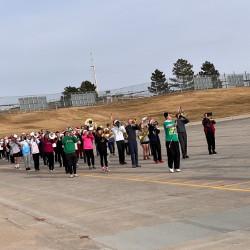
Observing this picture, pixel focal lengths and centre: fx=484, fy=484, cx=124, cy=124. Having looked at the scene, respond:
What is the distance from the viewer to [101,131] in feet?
61.6

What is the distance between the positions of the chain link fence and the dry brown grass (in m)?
2.73

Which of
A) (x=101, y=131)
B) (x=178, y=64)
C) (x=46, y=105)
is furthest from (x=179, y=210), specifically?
(x=178, y=64)

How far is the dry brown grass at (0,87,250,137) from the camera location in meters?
55.0

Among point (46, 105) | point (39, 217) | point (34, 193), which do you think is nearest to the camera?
point (39, 217)

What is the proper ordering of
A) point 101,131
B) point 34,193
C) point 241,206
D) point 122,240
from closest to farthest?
1. point 122,240
2. point 241,206
3. point 34,193
4. point 101,131

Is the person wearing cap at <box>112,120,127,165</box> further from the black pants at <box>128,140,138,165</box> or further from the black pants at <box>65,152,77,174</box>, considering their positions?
the black pants at <box>65,152,77,174</box>

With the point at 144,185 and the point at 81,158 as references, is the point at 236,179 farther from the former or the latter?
the point at 81,158

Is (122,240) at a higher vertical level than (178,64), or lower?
lower

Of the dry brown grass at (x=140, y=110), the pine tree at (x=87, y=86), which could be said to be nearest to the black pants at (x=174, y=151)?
the dry brown grass at (x=140, y=110)

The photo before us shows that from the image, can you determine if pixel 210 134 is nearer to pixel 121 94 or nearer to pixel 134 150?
pixel 134 150

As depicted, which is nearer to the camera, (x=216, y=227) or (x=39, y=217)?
(x=216, y=227)

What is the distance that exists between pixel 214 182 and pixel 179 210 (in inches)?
118

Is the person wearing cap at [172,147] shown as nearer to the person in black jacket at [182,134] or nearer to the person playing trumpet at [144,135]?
the person in black jacket at [182,134]

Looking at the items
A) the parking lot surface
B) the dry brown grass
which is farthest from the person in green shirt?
the dry brown grass
